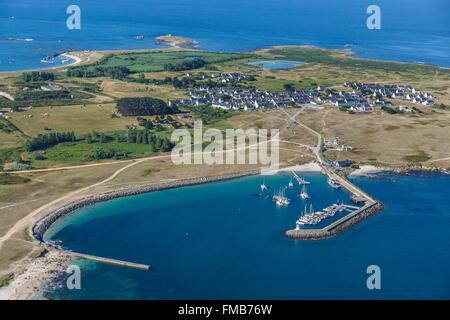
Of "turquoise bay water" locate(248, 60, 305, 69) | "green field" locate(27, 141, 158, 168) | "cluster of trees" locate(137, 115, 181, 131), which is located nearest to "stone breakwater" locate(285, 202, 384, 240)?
"green field" locate(27, 141, 158, 168)

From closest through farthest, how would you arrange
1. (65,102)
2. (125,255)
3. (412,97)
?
(125,255) < (65,102) < (412,97)

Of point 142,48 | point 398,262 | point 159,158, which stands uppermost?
point 142,48

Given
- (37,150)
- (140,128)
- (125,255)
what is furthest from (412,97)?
(125,255)

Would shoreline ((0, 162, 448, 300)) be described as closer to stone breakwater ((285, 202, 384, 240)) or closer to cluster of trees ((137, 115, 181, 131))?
stone breakwater ((285, 202, 384, 240))

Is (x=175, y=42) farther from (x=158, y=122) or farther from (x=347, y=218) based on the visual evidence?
(x=347, y=218)

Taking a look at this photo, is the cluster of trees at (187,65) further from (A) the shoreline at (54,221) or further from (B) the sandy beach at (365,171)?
(B) the sandy beach at (365,171)

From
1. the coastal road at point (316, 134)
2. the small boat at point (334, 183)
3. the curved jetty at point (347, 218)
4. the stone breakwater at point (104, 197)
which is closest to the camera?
the stone breakwater at point (104, 197)

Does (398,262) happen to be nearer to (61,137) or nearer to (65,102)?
(61,137)

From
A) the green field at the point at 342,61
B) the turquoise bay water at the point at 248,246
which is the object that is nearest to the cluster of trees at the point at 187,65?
the green field at the point at 342,61
